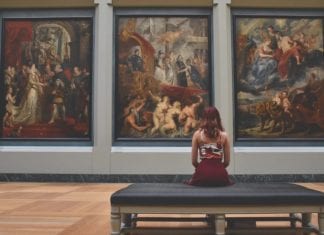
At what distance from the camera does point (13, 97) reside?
1590cm

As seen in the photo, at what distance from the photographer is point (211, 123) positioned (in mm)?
5582

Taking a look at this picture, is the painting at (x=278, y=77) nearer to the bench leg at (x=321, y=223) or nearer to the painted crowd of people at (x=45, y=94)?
the painted crowd of people at (x=45, y=94)

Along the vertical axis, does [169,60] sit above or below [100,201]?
above

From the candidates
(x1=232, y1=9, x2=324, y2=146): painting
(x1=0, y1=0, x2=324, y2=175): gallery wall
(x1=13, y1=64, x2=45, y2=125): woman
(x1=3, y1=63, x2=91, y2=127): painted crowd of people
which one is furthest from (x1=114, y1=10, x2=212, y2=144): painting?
(x1=13, y1=64, x2=45, y2=125): woman

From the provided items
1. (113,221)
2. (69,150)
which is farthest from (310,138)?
(113,221)

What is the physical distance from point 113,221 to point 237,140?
1109cm

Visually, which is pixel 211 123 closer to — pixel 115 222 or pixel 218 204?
pixel 218 204

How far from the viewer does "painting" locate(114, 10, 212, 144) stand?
15.6 metres

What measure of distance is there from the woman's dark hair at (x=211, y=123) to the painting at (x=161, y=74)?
986cm

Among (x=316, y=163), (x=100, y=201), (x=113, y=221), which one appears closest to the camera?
(x=113, y=221)

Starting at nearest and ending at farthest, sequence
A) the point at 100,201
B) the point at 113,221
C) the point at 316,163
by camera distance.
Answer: the point at 113,221 → the point at 100,201 → the point at 316,163

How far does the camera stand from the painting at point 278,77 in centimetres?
1561

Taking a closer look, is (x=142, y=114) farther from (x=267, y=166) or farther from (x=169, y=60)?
(x=267, y=166)

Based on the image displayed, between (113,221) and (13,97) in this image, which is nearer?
(113,221)
